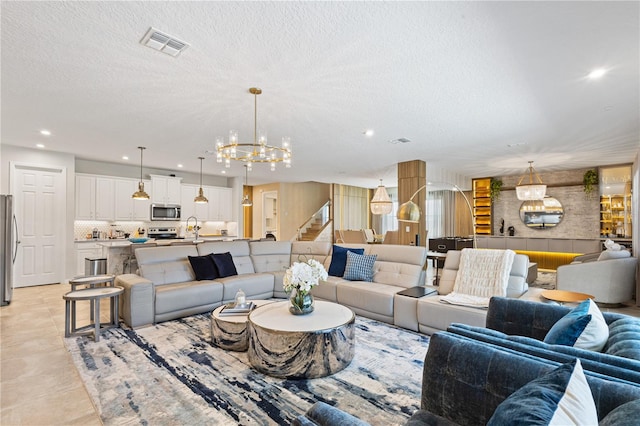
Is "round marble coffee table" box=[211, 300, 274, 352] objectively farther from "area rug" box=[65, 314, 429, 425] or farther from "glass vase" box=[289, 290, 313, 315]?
"glass vase" box=[289, 290, 313, 315]

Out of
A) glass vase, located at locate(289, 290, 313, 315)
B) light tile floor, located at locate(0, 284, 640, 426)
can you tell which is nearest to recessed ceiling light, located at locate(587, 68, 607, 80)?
glass vase, located at locate(289, 290, 313, 315)

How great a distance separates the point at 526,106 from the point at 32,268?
28.4ft

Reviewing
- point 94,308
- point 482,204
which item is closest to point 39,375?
point 94,308

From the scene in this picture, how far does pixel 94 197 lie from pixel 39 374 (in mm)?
5306

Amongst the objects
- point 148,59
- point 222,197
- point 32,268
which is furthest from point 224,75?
point 222,197

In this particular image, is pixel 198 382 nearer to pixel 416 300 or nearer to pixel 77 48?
pixel 416 300

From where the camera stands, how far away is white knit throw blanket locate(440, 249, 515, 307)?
3.44 m

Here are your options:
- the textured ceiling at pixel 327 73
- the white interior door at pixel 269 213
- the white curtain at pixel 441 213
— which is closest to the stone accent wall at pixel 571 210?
the white curtain at pixel 441 213

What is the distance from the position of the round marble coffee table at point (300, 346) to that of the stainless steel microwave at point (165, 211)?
6213 millimetres

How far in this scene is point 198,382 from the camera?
2.49 meters

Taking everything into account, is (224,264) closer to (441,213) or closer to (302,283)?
(302,283)

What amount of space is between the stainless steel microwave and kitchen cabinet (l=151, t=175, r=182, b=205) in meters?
0.11

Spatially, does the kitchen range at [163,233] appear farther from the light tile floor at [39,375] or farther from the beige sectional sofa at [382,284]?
the beige sectional sofa at [382,284]

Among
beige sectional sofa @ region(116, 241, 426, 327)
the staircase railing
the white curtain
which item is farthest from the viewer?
the staircase railing
